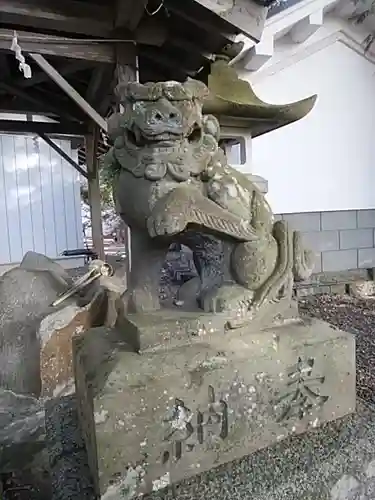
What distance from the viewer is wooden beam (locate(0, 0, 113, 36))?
2.30 meters

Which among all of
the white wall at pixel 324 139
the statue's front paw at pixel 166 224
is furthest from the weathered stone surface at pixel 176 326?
the white wall at pixel 324 139

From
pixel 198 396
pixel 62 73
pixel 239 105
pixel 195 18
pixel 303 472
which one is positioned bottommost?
pixel 303 472

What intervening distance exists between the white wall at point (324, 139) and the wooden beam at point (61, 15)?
147 centimetres

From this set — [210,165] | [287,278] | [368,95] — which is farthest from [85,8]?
[368,95]

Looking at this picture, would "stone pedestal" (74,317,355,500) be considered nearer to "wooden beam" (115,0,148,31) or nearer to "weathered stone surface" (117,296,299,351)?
"weathered stone surface" (117,296,299,351)

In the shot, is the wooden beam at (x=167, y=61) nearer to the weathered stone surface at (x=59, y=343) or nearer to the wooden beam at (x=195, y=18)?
the wooden beam at (x=195, y=18)

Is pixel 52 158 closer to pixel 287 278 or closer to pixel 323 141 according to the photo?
pixel 323 141

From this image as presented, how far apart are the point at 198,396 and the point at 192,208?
0.41 meters

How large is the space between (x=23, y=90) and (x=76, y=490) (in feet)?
13.9

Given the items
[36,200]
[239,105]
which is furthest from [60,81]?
[36,200]

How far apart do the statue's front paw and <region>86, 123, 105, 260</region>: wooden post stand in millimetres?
3956

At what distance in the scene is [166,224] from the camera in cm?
90

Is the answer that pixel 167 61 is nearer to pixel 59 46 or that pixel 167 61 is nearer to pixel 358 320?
pixel 59 46

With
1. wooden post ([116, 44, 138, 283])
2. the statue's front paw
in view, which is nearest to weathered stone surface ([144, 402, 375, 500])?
the statue's front paw
